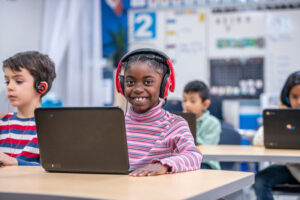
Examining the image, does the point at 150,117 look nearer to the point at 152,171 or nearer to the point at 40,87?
the point at 152,171

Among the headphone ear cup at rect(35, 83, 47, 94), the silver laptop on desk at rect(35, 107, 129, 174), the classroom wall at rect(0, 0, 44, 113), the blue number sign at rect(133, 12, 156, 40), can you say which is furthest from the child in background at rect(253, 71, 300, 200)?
the blue number sign at rect(133, 12, 156, 40)

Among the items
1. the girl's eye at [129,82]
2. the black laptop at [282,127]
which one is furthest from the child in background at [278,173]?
the girl's eye at [129,82]

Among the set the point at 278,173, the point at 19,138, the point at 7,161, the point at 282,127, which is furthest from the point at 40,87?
the point at 278,173

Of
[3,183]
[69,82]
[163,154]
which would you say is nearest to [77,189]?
[3,183]

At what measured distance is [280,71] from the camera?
5492 millimetres

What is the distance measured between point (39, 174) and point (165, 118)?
0.48 m

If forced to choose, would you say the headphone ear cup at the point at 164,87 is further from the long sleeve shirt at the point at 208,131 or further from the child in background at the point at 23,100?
the long sleeve shirt at the point at 208,131

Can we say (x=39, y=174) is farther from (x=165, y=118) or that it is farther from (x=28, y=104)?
(x=28, y=104)

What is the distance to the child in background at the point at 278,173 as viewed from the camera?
92.9 inches

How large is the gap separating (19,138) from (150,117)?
0.60 meters

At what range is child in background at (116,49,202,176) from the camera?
4.29 feet

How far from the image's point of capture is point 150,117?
54.4 inches

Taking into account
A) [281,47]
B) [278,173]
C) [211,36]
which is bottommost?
[278,173]

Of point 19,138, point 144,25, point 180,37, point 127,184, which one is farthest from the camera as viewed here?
point 144,25
